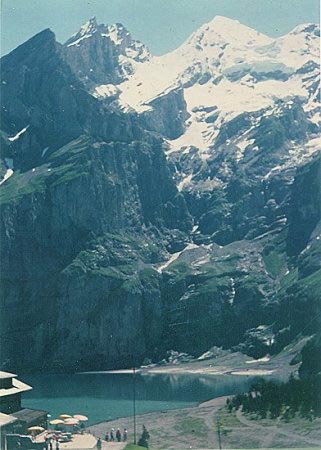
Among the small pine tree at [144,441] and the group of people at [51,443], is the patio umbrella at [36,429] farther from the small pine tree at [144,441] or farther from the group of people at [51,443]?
the small pine tree at [144,441]

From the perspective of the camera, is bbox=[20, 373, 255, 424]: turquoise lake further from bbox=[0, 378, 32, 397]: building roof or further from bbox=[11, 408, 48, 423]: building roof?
bbox=[11, 408, 48, 423]: building roof

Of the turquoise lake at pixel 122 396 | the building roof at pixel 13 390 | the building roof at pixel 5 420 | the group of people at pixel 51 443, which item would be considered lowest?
the turquoise lake at pixel 122 396

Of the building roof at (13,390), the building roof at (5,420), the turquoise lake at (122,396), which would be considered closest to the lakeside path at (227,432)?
the building roof at (5,420)

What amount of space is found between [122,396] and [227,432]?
86.0 meters

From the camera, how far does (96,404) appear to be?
14912 centimetres

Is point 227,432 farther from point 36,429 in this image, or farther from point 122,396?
point 122,396

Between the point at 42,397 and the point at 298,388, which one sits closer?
the point at 298,388

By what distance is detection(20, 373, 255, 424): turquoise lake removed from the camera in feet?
445

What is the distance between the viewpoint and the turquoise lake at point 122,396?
445 ft

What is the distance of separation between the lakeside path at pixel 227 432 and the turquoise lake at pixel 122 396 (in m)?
16.7

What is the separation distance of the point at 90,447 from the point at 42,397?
324 feet

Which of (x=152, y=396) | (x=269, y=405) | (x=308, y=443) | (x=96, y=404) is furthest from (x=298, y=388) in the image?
(x=152, y=396)

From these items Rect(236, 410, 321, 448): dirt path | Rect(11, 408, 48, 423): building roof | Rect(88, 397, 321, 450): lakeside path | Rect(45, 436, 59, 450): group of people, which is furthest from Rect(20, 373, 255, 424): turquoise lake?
Rect(45, 436, 59, 450): group of people

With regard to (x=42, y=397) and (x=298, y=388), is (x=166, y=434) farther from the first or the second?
(x=42, y=397)
